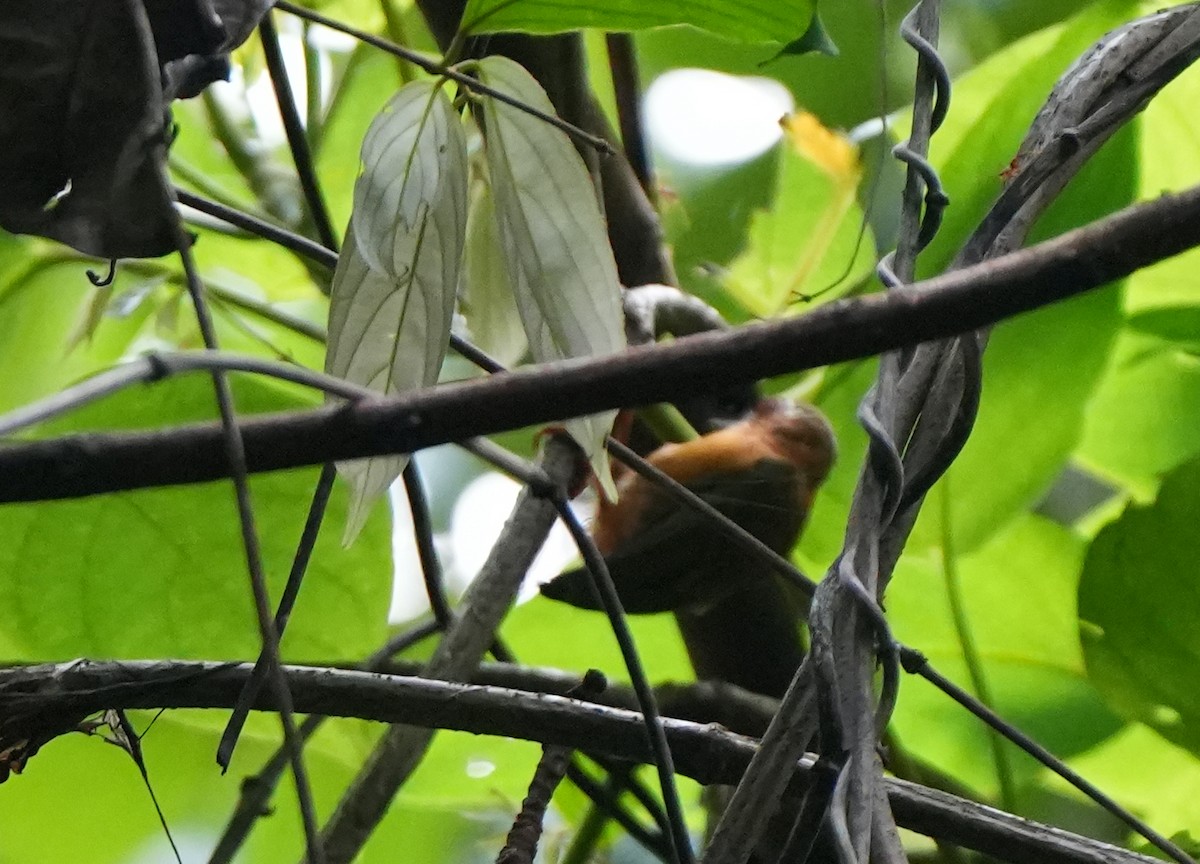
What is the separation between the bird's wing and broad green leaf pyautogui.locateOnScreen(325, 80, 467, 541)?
0.26 metres

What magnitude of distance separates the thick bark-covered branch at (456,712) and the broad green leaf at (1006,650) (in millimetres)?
465

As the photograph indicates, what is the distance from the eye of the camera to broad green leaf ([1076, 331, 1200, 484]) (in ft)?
3.17

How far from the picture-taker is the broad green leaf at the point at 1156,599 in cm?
73

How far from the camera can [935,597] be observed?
952 mm

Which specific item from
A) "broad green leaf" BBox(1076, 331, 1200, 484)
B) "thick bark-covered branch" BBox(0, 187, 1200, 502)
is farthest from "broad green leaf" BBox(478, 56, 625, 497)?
"broad green leaf" BBox(1076, 331, 1200, 484)

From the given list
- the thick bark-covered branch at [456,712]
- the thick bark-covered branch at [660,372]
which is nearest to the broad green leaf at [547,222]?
the thick bark-covered branch at [456,712]

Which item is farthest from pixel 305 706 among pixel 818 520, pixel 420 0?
pixel 818 520

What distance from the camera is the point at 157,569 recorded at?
0.75m

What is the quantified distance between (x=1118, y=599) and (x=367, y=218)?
0.53 meters

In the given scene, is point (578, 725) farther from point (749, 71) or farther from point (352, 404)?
point (749, 71)

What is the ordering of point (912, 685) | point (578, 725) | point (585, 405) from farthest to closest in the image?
point (912, 685)
point (578, 725)
point (585, 405)

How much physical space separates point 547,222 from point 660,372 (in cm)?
27

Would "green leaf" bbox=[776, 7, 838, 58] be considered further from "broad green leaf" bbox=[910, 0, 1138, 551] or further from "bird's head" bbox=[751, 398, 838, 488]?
"bird's head" bbox=[751, 398, 838, 488]

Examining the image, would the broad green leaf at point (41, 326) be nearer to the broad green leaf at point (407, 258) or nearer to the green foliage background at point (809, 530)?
the green foliage background at point (809, 530)
